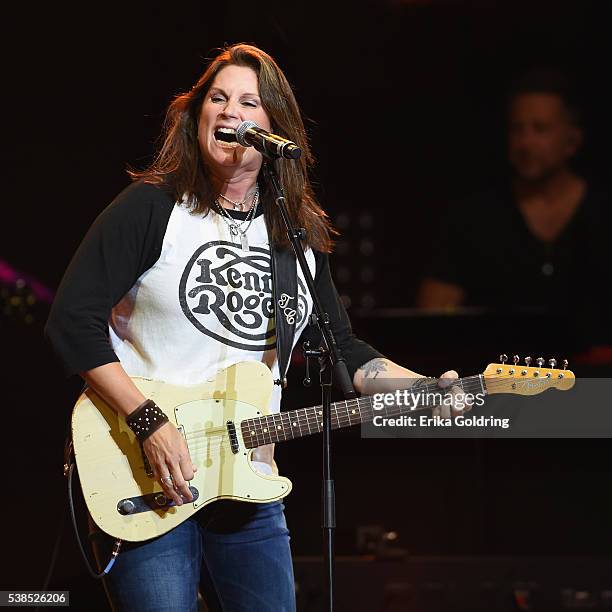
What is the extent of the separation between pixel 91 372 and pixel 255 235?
0.67m

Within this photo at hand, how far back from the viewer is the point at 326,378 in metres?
2.42

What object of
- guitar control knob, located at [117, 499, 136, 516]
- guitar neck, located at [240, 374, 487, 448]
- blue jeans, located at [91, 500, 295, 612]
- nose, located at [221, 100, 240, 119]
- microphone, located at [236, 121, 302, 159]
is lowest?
blue jeans, located at [91, 500, 295, 612]

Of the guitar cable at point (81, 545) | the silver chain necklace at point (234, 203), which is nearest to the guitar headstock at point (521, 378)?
the silver chain necklace at point (234, 203)

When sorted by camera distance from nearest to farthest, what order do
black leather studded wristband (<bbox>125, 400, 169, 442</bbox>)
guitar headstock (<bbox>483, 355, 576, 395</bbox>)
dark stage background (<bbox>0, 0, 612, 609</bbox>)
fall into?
black leather studded wristband (<bbox>125, 400, 169, 442</bbox>)
guitar headstock (<bbox>483, 355, 576, 395</bbox>)
dark stage background (<bbox>0, 0, 612, 609</bbox>)

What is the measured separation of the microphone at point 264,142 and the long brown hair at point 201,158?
0.64ft

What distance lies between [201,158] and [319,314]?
2.37 feet

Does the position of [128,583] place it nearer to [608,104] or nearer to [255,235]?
[255,235]

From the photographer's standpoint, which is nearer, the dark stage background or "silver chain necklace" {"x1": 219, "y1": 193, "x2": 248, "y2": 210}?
"silver chain necklace" {"x1": 219, "y1": 193, "x2": 248, "y2": 210}

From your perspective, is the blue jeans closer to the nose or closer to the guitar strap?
the guitar strap

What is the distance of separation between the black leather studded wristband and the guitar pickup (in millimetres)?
168

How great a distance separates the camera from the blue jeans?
8.11 feet

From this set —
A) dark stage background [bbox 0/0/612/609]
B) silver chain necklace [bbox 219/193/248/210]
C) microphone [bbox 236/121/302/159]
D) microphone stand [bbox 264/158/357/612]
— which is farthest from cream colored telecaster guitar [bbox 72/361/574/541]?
dark stage background [bbox 0/0/612/609]

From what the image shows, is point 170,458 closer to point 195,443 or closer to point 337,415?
point 195,443

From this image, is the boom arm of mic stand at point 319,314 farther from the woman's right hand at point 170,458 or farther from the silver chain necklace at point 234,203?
the woman's right hand at point 170,458
